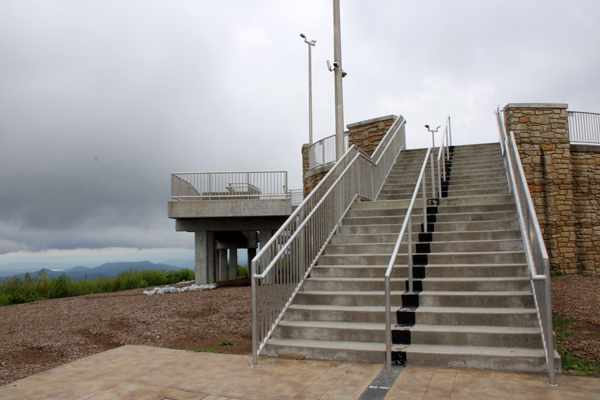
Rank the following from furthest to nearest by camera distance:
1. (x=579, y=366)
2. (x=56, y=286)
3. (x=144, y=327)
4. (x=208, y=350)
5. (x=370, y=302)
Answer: (x=56, y=286) → (x=144, y=327) → (x=208, y=350) → (x=370, y=302) → (x=579, y=366)

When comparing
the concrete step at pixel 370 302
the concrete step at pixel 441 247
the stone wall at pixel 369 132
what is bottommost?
the concrete step at pixel 370 302

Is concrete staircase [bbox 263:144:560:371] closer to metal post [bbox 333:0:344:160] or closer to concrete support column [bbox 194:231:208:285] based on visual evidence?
metal post [bbox 333:0:344:160]

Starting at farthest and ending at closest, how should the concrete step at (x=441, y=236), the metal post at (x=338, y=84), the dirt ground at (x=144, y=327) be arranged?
the metal post at (x=338, y=84), the concrete step at (x=441, y=236), the dirt ground at (x=144, y=327)

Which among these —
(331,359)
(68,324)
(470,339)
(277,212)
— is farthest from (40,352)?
(277,212)

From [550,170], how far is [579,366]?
10.1 meters

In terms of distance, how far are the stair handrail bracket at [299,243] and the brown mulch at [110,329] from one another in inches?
35.5

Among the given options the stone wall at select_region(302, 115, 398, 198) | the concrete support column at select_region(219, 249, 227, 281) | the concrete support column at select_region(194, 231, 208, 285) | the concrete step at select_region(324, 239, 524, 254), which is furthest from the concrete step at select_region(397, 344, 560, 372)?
the concrete support column at select_region(219, 249, 227, 281)

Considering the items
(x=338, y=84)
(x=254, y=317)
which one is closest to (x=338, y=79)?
(x=338, y=84)

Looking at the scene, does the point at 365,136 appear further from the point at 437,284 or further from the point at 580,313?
the point at 437,284

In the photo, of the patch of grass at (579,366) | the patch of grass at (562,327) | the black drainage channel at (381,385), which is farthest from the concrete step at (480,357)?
the patch of grass at (562,327)

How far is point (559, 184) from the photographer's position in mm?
13477

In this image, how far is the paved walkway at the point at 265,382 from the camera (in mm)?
→ 4043

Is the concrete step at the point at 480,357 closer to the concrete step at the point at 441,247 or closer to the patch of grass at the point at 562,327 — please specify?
the patch of grass at the point at 562,327

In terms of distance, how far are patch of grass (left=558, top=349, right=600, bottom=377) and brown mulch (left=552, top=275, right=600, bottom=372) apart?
147mm
